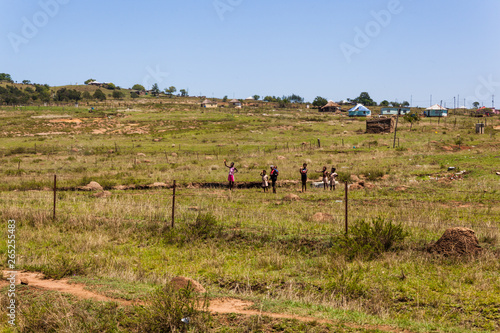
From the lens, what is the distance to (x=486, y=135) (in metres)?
46.6

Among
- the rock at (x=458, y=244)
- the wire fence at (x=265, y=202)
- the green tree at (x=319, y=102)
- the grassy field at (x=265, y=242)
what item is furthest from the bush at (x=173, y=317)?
the green tree at (x=319, y=102)

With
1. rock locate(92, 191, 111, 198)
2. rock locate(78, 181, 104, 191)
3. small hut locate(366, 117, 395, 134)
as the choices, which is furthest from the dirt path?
small hut locate(366, 117, 395, 134)

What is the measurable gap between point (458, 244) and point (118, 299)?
27.7 feet

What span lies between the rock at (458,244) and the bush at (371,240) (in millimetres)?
1101

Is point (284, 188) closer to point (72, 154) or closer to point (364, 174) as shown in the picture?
point (364, 174)

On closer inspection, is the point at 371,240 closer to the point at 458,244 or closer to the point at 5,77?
the point at 458,244

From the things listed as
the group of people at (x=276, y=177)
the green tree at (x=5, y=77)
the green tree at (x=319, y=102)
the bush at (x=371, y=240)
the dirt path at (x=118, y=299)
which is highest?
the green tree at (x=5, y=77)

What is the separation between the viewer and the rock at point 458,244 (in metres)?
10.8

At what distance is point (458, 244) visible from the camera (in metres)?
10.9

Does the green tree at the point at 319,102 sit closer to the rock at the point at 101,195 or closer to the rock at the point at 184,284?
the rock at the point at 101,195

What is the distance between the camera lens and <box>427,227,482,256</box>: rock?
35.4 ft

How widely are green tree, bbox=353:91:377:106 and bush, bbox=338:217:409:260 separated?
540 ft

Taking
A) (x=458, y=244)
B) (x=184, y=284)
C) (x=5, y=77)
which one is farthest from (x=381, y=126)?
(x=5, y=77)

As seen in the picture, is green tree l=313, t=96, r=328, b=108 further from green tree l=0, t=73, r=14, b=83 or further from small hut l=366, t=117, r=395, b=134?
green tree l=0, t=73, r=14, b=83
